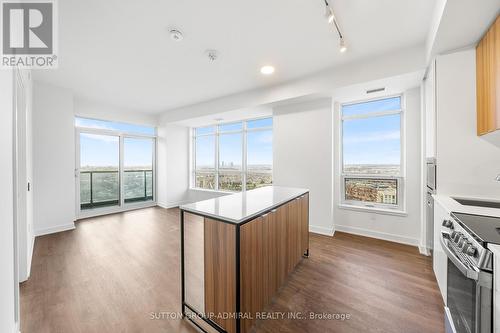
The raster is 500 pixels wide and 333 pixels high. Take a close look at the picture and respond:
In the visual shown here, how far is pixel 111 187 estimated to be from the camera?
16.8ft

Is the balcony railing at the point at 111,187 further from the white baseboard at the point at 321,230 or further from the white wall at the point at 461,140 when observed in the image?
the white wall at the point at 461,140

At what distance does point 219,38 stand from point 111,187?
16.2 ft

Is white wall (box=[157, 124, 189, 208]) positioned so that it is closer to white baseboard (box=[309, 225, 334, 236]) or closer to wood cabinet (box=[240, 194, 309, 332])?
white baseboard (box=[309, 225, 334, 236])

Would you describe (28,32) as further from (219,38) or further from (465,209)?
(465,209)

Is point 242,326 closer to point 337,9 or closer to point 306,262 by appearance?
point 306,262

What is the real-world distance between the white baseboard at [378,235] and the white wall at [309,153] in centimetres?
38

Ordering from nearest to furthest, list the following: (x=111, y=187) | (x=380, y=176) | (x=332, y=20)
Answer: (x=332, y=20) → (x=380, y=176) → (x=111, y=187)

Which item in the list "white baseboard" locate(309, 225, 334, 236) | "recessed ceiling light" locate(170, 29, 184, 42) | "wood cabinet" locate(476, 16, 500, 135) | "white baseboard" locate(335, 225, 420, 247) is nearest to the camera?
"wood cabinet" locate(476, 16, 500, 135)

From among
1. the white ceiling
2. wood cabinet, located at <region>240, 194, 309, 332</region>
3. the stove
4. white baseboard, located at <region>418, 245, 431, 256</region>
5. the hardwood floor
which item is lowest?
the hardwood floor

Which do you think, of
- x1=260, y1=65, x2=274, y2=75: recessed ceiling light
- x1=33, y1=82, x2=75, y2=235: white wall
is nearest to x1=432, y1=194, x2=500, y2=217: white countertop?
x1=260, y1=65, x2=274, y2=75: recessed ceiling light

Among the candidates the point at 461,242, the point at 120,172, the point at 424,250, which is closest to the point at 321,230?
the point at 424,250

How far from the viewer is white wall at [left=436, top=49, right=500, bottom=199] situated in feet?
6.02

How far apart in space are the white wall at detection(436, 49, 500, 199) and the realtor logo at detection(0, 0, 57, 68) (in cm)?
363

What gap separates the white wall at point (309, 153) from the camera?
11.3 feet
